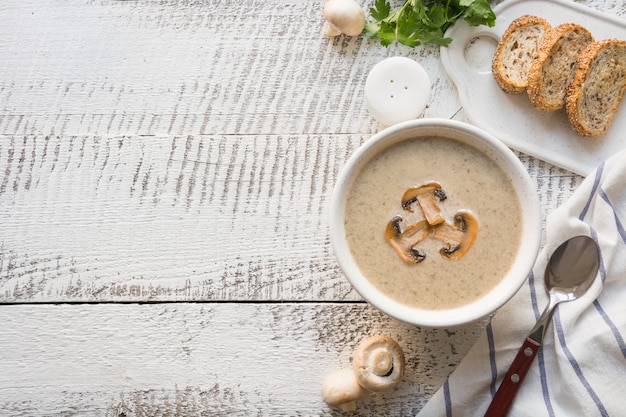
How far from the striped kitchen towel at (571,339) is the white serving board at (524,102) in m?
0.09

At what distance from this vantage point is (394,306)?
158 centimetres

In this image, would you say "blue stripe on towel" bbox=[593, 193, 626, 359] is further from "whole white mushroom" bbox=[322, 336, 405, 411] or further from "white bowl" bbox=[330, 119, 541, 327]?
"whole white mushroom" bbox=[322, 336, 405, 411]

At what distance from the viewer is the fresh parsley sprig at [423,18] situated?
176 cm

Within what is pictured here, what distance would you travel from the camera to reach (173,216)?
1852 mm

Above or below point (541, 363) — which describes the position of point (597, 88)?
above

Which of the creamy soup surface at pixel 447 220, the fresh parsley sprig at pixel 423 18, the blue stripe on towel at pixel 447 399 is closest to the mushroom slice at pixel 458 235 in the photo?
the creamy soup surface at pixel 447 220

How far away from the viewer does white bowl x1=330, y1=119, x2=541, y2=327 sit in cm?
157

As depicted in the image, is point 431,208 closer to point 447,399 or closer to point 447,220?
point 447,220

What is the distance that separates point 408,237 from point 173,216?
→ 63 cm

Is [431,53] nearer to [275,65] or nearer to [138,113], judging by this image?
[275,65]

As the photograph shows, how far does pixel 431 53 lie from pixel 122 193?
0.88 meters

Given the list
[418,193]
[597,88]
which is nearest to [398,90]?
[418,193]

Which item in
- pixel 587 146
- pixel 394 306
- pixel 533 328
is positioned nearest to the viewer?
pixel 394 306

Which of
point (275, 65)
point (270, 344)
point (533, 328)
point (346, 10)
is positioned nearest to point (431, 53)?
point (346, 10)
